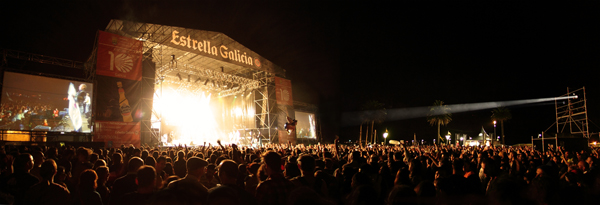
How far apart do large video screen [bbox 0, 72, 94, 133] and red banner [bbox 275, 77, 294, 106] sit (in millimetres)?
14265

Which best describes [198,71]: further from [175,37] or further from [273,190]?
[273,190]

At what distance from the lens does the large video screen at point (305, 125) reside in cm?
3569

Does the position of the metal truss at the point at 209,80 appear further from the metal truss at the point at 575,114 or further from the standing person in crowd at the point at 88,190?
the metal truss at the point at 575,114

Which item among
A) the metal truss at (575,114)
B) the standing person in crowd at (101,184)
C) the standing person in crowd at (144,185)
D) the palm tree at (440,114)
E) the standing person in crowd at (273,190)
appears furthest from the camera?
the palm tree at (440,114)

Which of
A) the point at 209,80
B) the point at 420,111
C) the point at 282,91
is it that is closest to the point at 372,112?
the point at 420,111

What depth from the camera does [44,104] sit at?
54.7ft

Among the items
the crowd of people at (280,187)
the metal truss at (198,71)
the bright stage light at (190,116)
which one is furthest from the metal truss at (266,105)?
the crowd of people at (280,187)

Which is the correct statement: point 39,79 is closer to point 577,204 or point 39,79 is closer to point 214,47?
point 214,47

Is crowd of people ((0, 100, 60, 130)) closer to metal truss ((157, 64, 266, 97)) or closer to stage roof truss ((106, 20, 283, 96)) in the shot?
stage roof truss ((106, 20, 283, 96))

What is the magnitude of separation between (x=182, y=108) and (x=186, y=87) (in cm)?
Result: 222

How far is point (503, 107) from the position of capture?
3625 centimetres

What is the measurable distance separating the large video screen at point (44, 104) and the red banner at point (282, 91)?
14.3 meters

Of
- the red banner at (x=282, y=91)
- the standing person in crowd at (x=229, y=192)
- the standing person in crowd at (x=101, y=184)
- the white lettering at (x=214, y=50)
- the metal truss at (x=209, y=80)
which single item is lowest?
the standing person in crowd at (x=101, y=184)

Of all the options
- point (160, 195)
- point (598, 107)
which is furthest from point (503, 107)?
point (160, 195)
